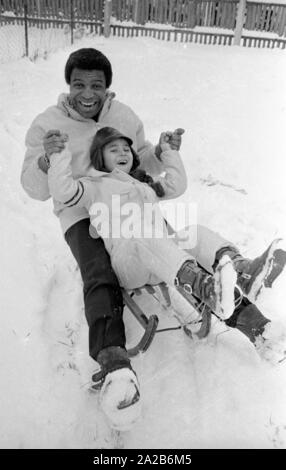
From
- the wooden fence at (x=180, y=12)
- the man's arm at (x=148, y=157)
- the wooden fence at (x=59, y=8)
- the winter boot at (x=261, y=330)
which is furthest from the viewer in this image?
the wooden fence at (x=59, y=8)

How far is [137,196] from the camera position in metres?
2.55

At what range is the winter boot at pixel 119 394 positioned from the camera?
6.16ft

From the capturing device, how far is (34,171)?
105 inches

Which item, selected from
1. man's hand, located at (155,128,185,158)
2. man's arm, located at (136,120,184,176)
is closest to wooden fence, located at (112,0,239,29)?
man's arm, located at (136,120,184,176)

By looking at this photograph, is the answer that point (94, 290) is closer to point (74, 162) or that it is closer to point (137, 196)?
point (137, 196)

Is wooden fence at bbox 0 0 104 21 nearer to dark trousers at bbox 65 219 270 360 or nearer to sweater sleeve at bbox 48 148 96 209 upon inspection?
sweater sleeve at bbox 48 148 96 209

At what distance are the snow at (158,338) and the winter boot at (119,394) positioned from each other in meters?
0.17

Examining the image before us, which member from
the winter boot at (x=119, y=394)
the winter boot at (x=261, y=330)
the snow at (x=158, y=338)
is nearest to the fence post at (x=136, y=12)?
the snow at (x=158, y=338)

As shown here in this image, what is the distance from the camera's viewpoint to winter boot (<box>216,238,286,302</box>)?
6.81 feet

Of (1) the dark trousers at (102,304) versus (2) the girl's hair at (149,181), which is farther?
(2) the girl's hair at (149,181)

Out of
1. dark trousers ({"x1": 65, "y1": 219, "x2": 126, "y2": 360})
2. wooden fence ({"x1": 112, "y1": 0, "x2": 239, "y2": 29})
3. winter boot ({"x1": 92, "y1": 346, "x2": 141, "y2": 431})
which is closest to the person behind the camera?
winter boot ({"x1": 92, "y1": 346, "x2": 141, "y2": 431})

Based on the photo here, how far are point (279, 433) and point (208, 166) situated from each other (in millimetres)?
3567

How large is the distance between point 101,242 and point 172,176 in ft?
2.25

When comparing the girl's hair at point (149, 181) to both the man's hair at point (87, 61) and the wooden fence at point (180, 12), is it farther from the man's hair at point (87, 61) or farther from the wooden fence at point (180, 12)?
the wooden fence at point (180, 12)
